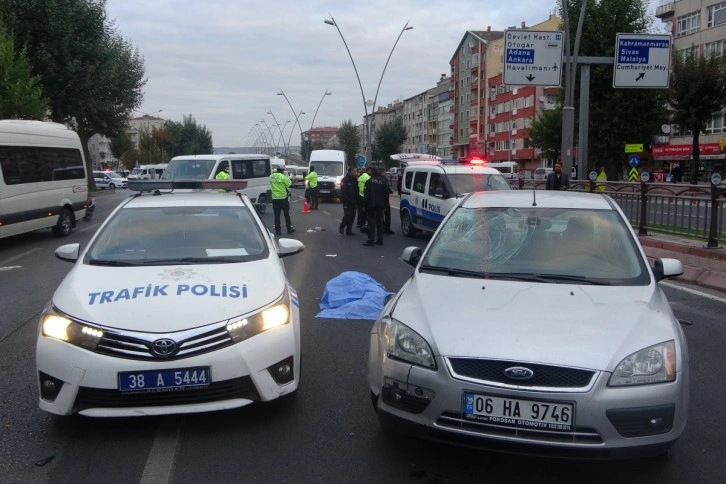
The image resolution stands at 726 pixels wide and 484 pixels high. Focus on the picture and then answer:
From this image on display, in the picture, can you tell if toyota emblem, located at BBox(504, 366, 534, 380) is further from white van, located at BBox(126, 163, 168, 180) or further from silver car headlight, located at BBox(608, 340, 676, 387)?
white van, located at BBox(126, 163, 168, 180)

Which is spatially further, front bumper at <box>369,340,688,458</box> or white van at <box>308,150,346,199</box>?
white van at <box>308,150,346,199</box>

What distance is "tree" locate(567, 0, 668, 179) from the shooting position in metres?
43.3

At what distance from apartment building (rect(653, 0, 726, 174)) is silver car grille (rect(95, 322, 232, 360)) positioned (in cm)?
5242

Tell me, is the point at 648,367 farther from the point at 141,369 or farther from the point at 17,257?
the point at 17,257

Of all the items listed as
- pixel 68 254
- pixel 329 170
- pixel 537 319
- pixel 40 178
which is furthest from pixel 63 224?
pixel 329 170

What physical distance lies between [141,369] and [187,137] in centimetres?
11317

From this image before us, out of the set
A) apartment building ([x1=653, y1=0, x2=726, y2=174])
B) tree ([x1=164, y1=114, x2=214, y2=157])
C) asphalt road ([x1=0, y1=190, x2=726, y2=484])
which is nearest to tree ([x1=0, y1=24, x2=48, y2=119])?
asphalt road ([x1=0, y1=190, x2=726, y2=484])

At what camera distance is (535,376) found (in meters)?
3.50

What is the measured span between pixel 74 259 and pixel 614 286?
4.22m

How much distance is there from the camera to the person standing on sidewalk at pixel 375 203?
15.4 meters

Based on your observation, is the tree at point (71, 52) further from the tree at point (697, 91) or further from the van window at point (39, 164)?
the tree at point (697, 91)

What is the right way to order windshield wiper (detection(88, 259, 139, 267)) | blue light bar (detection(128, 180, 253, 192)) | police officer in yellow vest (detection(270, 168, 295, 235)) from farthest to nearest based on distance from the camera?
police officer in yellow vest (detection(270, 168, 295, 235))
blue light bar (detection(128, 180, 253, 192))
windshield wiper (detection(88, 259, 139, 267))

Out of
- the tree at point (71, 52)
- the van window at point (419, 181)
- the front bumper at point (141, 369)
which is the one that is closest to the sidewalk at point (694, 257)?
the van window at point (419, 181)

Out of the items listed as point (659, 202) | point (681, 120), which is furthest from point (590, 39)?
point (659, 202)
